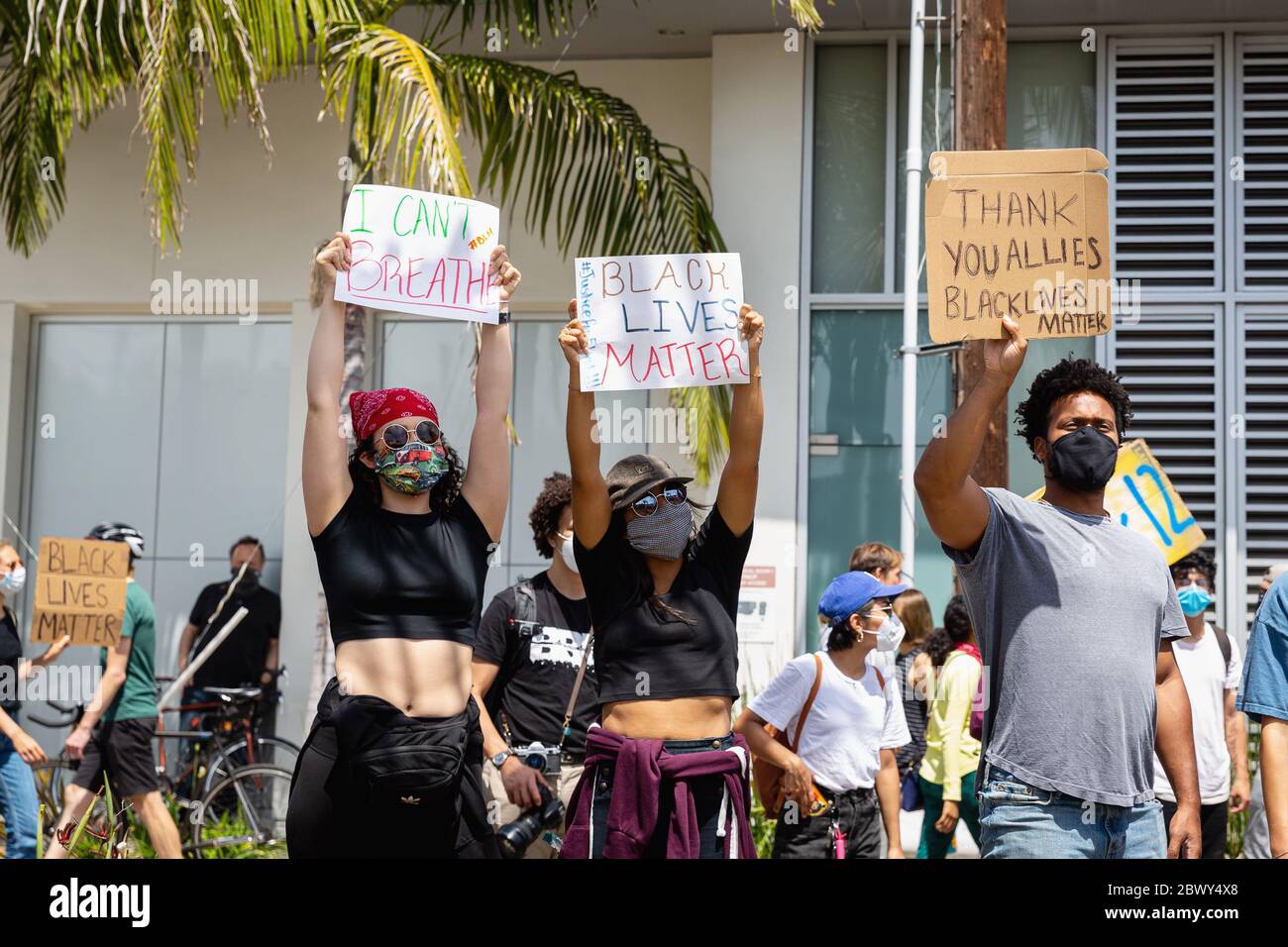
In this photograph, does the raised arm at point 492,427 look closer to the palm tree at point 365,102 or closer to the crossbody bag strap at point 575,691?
the crossbody bag strap at point 575,691

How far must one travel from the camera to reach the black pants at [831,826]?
544 centimetres

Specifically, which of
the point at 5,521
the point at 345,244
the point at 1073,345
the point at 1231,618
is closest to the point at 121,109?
the point at 5,521

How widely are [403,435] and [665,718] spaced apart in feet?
3.37

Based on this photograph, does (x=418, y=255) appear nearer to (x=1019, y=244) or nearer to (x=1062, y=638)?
(x=1019, y=244)

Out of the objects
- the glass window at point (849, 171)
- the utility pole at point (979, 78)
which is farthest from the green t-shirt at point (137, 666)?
the glass window at point (849, 171)

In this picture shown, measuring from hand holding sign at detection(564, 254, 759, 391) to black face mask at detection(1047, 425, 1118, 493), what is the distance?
96cm

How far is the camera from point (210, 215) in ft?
37.3

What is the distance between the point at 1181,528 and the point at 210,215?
8.14 meters

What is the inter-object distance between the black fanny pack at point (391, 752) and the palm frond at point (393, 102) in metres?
4.50

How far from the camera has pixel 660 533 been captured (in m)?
3.99

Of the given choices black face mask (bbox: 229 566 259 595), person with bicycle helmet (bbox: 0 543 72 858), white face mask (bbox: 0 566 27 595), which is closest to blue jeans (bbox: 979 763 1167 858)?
person with bicycle helmet (bbox: 0 543 72 858)

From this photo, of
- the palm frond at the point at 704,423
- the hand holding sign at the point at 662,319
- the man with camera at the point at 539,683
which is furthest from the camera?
the palm frond at the point at 704,423

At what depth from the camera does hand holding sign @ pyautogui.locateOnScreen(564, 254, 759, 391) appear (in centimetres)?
418

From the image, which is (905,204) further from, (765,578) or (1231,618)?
(1231,618)
